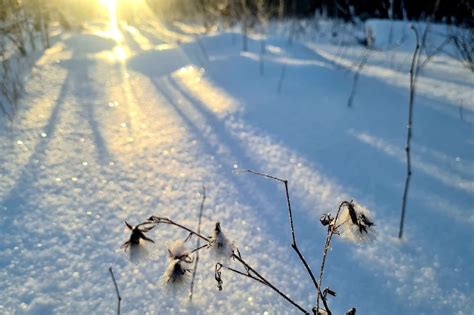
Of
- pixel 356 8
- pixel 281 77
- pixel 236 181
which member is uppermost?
pixel 356 8

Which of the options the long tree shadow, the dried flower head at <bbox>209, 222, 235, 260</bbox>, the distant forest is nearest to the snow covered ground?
the long tree shadow

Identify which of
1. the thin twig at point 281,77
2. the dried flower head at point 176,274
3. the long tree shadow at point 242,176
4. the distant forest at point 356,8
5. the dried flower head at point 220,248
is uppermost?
the distant forest at point 356,8

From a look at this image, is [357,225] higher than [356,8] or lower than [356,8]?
lower

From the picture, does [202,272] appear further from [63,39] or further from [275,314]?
[63,39]

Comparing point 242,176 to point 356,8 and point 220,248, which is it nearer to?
point 220,248

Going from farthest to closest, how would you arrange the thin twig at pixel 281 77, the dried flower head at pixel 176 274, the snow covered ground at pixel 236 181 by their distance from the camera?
1. the thin twig at pixel 281 77
2. the snow covered ground at pixel 236 181
3. the dried flower head at pixel 176 274

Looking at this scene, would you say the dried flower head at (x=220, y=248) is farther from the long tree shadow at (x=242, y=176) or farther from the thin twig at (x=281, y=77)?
the thin twig at (x=281, y=77)

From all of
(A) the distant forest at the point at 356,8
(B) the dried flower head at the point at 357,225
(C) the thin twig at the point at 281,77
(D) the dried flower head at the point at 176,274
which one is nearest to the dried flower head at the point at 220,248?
(D) the dried flower head at the point at 176,274

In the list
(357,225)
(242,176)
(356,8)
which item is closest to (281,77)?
(242,176)

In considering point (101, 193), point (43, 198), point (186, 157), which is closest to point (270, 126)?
point (186, 157)

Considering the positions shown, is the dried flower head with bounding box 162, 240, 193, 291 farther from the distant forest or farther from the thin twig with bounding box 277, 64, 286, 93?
the distant forest
